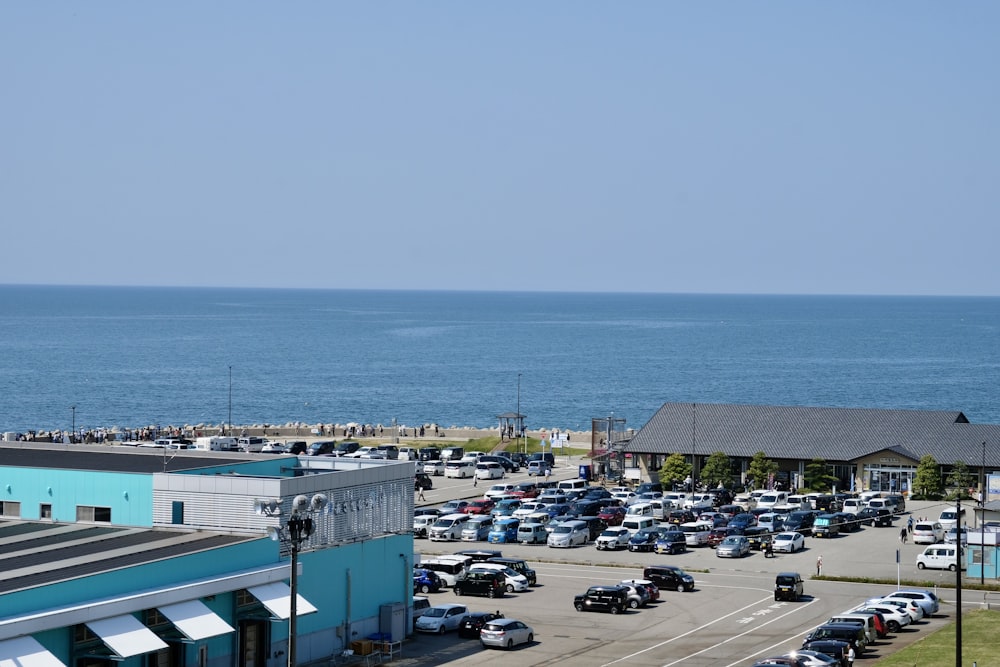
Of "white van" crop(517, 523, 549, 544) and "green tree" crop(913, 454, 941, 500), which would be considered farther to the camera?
"green tree" crop(913, 454, 941, 500)

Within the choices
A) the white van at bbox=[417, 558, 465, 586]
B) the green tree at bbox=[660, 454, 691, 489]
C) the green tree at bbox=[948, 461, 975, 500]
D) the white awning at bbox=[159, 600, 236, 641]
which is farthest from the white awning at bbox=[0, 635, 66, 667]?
the green tree at bbox=[948, 461, 975, 500]

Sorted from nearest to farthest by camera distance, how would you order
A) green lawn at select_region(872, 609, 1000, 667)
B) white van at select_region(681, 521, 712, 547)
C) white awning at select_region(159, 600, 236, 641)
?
white awning at select_region(159, 600, 236, 641)
green lawn at select_region(872, 609, 1000, 667)
white van at select_region(681, 521, 712, 547)

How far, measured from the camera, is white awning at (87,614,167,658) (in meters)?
32.5

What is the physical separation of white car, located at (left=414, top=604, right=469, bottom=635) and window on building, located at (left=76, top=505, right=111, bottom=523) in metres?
9.72

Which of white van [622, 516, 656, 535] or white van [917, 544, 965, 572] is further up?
white van [622, 516, 656, 535]

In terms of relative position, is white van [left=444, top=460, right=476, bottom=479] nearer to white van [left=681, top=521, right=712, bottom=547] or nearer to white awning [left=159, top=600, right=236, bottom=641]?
white van [left=681, top=521, right=712, bottom=547]

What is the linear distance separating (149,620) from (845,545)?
37467 millimetres

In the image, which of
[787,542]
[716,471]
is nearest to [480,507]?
[716,471]

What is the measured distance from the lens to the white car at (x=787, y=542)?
61.6m

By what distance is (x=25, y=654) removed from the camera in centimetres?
3064

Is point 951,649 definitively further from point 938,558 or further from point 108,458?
point 108,458

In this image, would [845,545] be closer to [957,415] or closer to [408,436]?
[957,415]

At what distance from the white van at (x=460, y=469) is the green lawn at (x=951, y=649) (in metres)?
43.9

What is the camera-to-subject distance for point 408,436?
4417 inches
